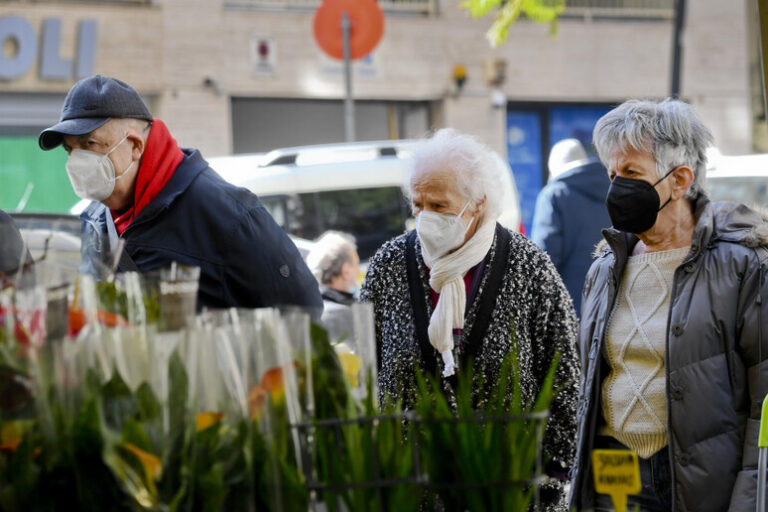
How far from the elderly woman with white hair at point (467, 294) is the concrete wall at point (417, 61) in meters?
12.4

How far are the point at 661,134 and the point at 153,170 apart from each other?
1554mm

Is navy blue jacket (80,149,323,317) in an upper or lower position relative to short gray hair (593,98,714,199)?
lower

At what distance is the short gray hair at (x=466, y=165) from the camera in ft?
12.4

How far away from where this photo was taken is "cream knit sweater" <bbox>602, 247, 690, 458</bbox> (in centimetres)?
336

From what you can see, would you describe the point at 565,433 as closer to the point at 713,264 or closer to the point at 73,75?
the point at 713,264

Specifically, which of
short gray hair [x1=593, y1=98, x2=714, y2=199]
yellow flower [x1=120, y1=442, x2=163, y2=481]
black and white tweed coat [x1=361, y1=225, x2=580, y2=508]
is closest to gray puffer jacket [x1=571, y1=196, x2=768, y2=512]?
short gray hair [x1=593, y1=98, x2=714, y2=199]

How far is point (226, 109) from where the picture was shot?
53.2ft

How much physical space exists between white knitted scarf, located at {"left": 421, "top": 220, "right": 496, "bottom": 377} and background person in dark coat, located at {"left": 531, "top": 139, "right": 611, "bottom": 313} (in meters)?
3.54

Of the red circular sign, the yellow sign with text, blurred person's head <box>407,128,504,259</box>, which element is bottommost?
the yellow sign with text

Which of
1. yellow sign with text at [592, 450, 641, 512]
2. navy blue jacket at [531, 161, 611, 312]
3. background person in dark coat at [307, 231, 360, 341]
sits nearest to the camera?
yellow sign with text at [592, 450, 641, 512]

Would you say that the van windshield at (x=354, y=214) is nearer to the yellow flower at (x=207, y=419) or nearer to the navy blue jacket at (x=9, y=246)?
the navy blue jacket at (x=9, y=246)

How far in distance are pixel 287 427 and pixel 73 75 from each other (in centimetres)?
1438

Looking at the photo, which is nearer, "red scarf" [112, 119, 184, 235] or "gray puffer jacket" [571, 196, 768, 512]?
"gray puffer jacket" [571, 196, 768, 512]

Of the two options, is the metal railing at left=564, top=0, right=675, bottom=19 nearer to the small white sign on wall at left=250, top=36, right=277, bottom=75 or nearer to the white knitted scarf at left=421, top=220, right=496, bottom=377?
the small white sign on wall at left=250, top=36, right=277, bottom=75
